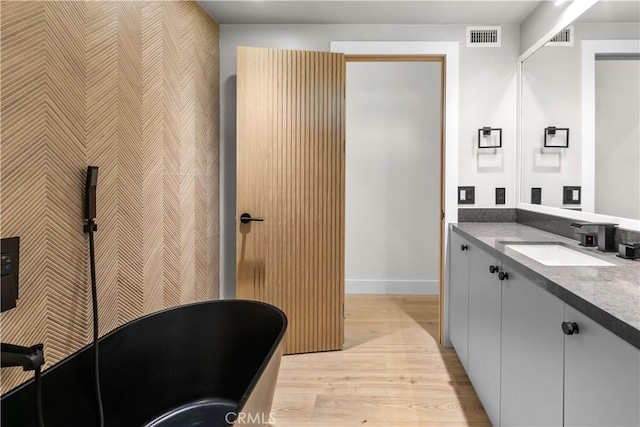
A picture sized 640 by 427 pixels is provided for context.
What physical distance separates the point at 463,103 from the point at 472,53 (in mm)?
354

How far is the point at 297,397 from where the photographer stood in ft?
7.07

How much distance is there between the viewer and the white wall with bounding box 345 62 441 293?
399cm

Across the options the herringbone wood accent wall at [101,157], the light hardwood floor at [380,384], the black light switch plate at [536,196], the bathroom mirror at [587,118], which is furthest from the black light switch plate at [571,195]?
the herringbone wood accent wall at [101,157]

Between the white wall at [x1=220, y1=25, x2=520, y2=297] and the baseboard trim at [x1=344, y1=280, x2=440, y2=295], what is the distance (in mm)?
1462

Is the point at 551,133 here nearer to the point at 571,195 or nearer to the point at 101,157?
the point at 571,195

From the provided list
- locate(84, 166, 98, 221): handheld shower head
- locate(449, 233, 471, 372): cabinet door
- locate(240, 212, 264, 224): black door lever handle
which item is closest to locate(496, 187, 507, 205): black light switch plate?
locate(449, 233, 471, 372): cabinet door

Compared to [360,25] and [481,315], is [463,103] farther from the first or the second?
[481,315]

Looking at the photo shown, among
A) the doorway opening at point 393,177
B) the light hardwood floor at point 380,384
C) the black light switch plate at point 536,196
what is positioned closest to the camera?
the light hardwood floor at point 380,384

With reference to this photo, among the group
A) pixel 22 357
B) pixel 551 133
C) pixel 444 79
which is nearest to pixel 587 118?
pixel 551 133

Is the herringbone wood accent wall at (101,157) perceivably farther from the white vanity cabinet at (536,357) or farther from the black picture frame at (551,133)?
the black picture frame at (551,133)

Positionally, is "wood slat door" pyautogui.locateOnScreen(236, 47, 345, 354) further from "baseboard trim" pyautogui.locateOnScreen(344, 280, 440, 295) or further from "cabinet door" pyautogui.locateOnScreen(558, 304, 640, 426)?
"cabinet door" pyautogui.locateOnScreen(558, 304, 640, 426)

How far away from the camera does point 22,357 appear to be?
994mm

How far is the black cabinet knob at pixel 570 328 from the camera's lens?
3.36 ft

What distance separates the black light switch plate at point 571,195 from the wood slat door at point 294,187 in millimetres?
1319
